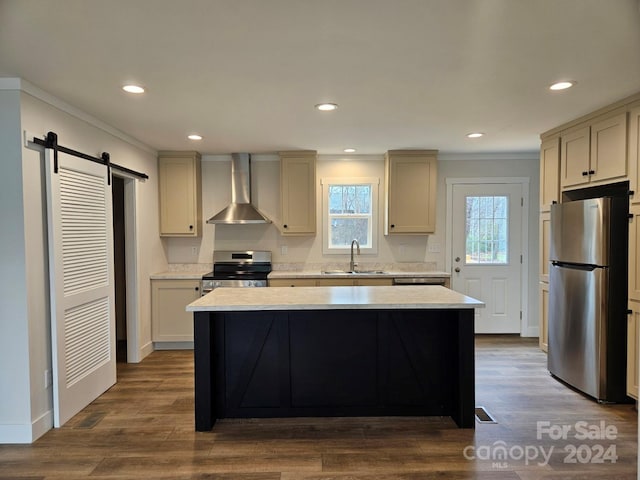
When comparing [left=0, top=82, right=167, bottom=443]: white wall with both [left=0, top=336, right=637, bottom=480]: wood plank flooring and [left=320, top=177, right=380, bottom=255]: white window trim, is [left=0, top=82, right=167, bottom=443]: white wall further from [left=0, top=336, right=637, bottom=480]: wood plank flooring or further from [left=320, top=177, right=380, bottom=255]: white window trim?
[left=320, top=177, right=380, bottom=255]: white window trim

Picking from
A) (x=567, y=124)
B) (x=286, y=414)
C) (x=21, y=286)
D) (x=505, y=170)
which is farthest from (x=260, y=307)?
(x=505, y=170)

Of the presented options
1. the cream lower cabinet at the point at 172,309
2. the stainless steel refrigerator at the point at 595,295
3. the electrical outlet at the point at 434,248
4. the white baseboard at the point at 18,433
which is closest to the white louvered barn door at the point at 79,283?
the white baseboard at the point at 18,433

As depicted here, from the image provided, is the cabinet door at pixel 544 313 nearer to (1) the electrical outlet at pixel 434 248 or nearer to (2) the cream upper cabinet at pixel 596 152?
(2) the cream upper cabinet at pixel 596 152

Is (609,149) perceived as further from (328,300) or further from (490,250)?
(328,300)

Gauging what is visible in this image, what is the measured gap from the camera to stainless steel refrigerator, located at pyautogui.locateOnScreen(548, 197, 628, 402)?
295 cm

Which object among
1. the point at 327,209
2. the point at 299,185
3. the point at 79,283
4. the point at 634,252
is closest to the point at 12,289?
the point at 79,283

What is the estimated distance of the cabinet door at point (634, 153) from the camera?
2.80 meters

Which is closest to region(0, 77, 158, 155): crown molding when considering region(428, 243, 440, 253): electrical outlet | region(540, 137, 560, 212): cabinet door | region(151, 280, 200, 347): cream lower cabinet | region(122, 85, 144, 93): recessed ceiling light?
region(122, 85, 144, 93): recessed ceiling light

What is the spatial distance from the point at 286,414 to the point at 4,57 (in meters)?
2.79

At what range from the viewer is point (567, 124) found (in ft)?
11.5

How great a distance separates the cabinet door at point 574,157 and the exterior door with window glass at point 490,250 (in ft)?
4.55

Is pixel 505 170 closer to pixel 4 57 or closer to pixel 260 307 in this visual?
pixel 260 307

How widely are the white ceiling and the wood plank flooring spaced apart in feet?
7.61

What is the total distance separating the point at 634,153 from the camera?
2834 mm
